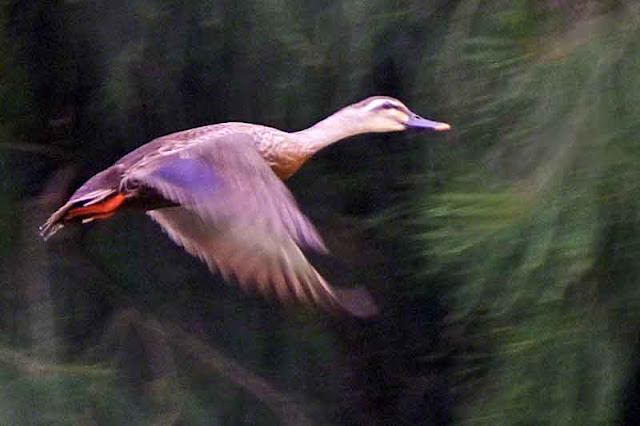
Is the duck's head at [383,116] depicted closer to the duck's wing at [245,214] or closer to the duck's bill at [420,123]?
the duck's bill at [420,123]

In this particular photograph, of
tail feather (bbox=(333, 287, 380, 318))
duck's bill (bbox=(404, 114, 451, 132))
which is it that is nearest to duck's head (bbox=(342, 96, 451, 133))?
duck's bill (bbox=(404, 114, 451, 132))

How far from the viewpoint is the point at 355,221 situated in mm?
1668

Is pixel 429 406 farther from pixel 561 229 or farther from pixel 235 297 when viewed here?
pixel 561 229

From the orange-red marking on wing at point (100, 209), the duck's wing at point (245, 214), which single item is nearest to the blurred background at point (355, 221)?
the duck's wing at point (245, 214)

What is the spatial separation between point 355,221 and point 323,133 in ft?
0.96

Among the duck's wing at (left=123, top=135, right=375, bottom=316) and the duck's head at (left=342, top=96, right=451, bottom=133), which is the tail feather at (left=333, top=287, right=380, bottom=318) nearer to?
the duck's wing at (left=123, top=135, right=375, bottom=316)

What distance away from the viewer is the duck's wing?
1.07 m

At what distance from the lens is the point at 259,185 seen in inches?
44.8

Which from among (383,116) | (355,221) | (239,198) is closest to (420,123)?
(383,116)

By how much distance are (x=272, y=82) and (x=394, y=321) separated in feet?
1.26

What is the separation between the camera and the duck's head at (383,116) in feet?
4.73

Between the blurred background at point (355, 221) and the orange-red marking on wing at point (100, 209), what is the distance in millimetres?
320

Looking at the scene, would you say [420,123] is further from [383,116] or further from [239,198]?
[239,198]

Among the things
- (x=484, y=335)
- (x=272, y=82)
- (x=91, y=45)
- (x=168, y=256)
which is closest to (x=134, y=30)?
(x=91, y=45)
